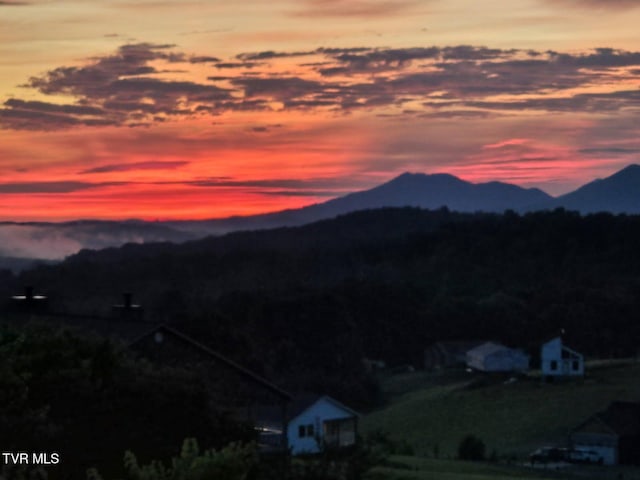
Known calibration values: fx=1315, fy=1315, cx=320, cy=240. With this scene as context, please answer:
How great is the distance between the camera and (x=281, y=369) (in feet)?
308

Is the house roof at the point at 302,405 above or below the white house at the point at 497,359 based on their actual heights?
below

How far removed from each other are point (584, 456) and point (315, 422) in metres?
16.8

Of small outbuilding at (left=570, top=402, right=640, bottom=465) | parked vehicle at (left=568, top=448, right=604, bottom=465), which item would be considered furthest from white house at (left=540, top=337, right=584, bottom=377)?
parked vehicle at (left=568, top=448, right=604, bottom=465)

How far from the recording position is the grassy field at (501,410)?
219 feet

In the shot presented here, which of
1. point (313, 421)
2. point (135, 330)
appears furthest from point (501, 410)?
point (135, 330)

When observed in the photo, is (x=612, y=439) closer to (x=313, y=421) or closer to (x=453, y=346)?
(x=313, y=421)

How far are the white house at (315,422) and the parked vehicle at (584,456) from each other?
1260 cm

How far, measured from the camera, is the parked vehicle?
60031 mm

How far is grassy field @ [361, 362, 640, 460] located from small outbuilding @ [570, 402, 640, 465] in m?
2.74

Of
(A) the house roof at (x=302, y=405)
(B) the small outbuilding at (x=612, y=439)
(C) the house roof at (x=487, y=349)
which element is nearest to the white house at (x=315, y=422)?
(A) the house roof at (x=302, y=405)

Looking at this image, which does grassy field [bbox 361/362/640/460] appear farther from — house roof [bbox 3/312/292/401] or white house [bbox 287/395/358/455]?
house roof [bbox 3/312/292/401]

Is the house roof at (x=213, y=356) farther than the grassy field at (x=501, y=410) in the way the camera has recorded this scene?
No

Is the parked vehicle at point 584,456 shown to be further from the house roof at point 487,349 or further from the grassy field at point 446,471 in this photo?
the house roof at point 487,349

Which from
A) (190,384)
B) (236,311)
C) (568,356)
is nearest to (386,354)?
(236,311)
